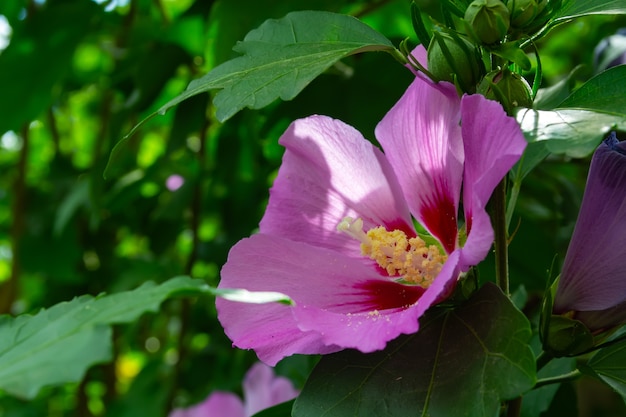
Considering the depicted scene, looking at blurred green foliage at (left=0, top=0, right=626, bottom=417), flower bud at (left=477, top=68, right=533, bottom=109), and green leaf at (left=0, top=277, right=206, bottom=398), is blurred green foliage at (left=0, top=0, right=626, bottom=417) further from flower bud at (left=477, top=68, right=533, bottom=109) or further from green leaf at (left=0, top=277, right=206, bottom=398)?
green leaf at (left=0, top=277, right=206, bottom=398)

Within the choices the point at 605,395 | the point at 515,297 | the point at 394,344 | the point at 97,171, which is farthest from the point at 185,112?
the point at 605,395

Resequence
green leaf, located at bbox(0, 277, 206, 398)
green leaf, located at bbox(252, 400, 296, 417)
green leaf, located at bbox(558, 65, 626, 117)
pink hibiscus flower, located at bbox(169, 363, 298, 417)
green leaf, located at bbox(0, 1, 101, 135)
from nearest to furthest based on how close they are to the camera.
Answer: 1. green leaf, located at bbox(0, 277, 206, 398)
2. green leaf, located at bbox(558, 65, 626, 117)
3. green leaf, located at bbox(252, 400, 296, 417)
4. pink hibiscus flower, located at bbox(169, 363, 298, 417)
5. green leaf, located at bbox(0, 1, 101, 135)

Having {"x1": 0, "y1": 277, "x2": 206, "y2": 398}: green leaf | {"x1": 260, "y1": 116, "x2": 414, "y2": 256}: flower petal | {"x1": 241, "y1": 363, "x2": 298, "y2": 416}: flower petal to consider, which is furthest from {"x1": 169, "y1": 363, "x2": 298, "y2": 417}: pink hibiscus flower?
{"x1": 0, "y1": 277, "x2": 206, "y2": 398}: green leaf

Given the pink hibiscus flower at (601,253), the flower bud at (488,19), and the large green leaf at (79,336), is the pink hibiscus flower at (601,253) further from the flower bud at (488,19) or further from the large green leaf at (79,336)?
the large green leaf at (79,336)

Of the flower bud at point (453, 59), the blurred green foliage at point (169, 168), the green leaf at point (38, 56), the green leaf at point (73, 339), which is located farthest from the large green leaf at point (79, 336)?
the green leaf at point (38, 56)

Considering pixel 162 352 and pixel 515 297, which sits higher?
pixel 515 297

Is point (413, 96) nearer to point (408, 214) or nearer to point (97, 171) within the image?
point (408, 214)

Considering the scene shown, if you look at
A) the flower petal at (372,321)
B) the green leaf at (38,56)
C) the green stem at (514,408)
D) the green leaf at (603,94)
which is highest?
the green leaf at (603,94)
